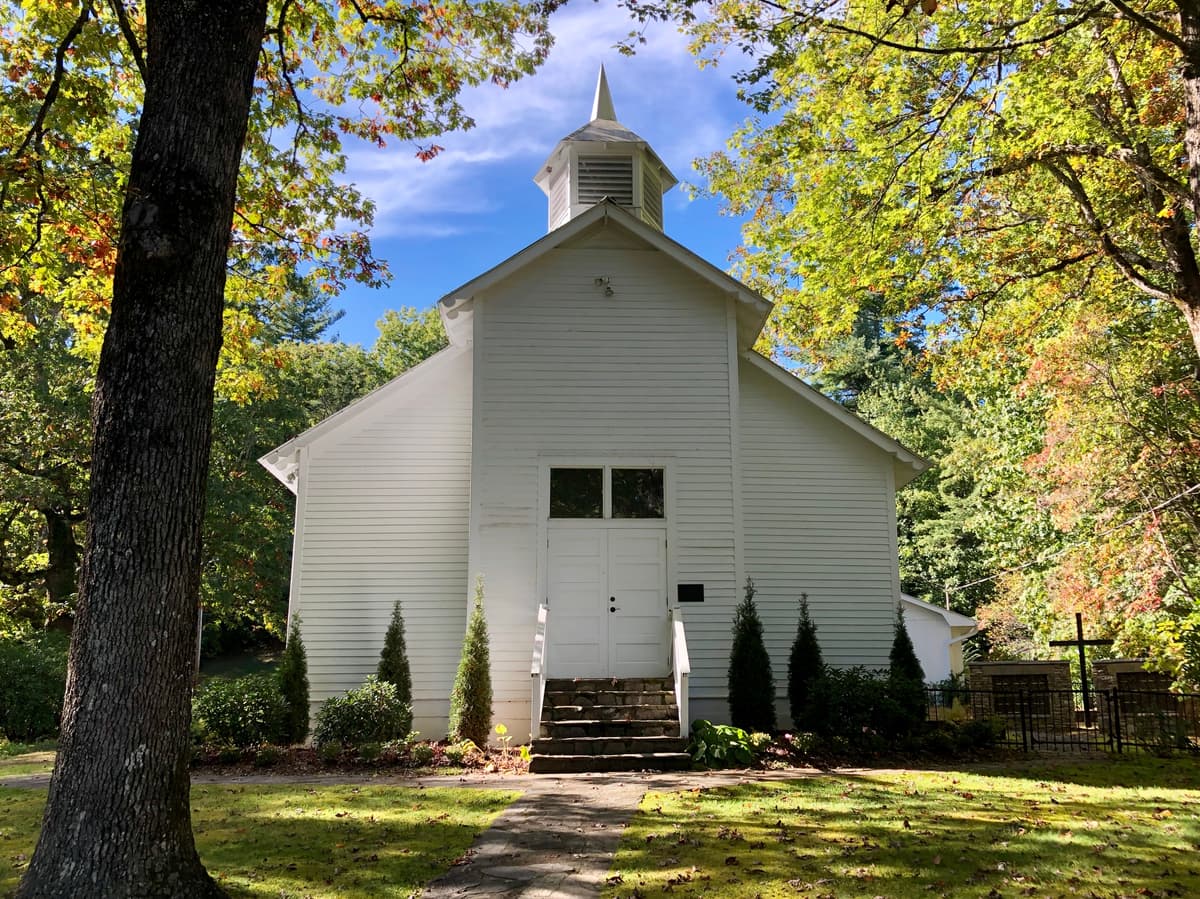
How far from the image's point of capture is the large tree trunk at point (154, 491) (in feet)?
15.1

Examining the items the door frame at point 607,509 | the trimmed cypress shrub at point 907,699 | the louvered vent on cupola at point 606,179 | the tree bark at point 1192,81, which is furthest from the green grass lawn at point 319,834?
the louvered vent on cupola at point 606,179

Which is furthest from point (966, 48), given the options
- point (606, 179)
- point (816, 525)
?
point (606, 179)

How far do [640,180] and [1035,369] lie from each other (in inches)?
349

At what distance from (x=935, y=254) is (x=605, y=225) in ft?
17.8

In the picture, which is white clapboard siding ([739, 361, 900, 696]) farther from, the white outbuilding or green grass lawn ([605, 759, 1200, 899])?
the white outbuilding

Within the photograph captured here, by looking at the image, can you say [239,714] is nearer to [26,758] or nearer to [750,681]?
[26,758]

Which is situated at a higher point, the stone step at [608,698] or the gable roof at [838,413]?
the gable roof at [838,413]

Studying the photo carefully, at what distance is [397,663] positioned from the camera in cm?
Result: 1276

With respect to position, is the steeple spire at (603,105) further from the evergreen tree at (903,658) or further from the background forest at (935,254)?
the evergreen tree at (903,658)

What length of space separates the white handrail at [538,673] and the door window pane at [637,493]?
1.92m

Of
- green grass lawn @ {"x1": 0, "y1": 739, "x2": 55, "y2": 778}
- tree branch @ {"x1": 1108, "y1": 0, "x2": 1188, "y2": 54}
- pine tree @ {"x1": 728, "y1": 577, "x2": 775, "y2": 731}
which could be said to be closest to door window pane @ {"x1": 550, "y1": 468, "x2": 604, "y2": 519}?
pine tree @ {"x1": 728, "y1": 577, "x2": 775, "y2": 731}

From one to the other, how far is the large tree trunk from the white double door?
7829 millimetres

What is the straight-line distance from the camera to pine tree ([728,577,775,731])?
11977mm

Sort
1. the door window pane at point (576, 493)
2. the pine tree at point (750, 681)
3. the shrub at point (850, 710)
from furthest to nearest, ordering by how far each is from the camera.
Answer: the door window pane at point (576, 493) → the pine tree at point (750, 681) → the shrub at point (850, 710)
